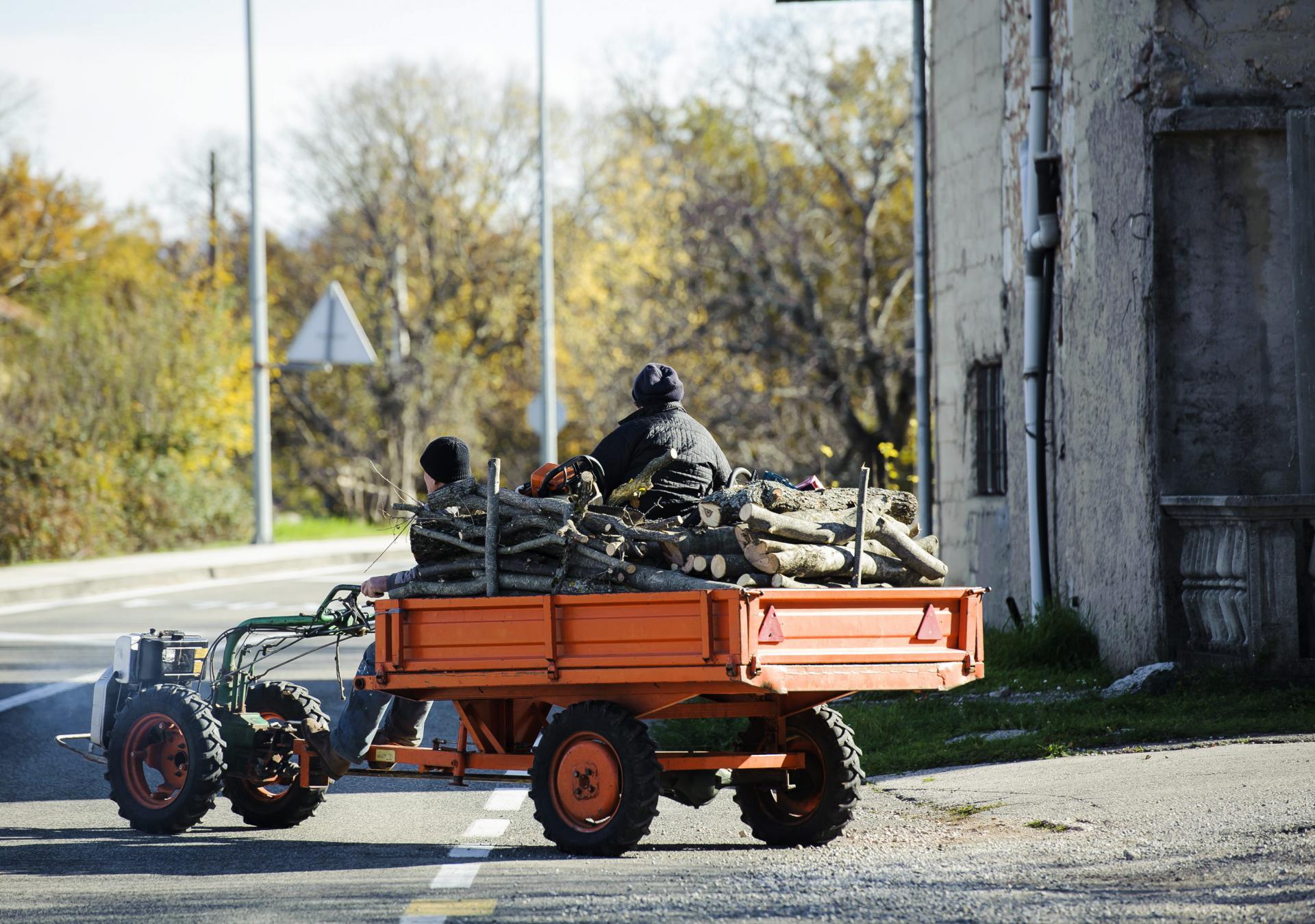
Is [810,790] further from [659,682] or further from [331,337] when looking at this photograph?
[331,337]

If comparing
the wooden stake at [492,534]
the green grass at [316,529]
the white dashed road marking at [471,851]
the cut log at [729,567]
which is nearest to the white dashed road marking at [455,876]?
the white dashed road marking at [471,851]

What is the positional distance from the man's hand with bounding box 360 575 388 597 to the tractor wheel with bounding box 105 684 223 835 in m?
0.91

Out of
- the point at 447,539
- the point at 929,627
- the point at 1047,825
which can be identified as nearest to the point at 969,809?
the point at 1047,825

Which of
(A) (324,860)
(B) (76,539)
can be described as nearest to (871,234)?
(B) (76,539)

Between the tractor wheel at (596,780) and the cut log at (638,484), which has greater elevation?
the cut log at (638,484)

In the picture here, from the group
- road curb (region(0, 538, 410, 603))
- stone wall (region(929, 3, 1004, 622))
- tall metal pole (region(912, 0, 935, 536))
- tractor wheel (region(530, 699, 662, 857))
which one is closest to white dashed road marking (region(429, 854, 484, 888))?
tractor wheel (region(530, 699, 662, 857))

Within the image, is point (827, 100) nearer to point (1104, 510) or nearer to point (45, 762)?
point (1104, 510)

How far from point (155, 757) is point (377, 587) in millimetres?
1298

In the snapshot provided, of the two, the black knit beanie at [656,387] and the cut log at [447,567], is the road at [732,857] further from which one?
the black knit beanie at [656,387]

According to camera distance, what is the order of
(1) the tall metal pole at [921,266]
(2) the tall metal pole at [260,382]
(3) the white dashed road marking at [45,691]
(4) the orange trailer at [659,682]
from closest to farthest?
(4) the orange trailer at [659,682]
(3) the white dashed road marking at [45,691]
(1) the tall metal pole at [921,266]
(2) the tall metal pole at [260,382]

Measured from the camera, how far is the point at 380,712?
27.6ft

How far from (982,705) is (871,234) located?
61.5 ft

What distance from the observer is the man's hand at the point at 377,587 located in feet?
27.8

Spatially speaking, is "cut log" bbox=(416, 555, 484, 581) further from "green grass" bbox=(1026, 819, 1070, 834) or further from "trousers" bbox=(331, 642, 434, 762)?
"green grass" bbox=(1026, 819, 1070, 834)
